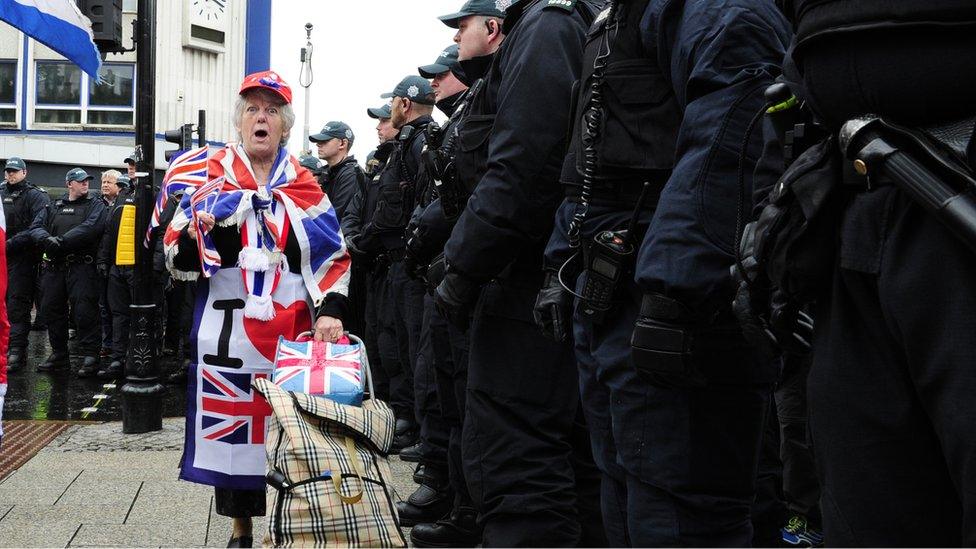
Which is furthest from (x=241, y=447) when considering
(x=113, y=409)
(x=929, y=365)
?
(x=113, y=409)

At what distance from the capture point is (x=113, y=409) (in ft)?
33.4

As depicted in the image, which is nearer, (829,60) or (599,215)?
(829,60)

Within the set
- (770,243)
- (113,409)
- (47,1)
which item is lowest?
(113,409)

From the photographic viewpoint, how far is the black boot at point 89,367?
1288 cm

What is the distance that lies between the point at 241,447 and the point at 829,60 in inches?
138

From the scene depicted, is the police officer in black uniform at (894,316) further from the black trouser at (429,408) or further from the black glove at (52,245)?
the black glove at (52,245)

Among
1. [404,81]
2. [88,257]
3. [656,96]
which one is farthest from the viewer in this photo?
[88,257]

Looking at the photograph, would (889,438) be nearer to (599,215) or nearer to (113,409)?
(599,215)

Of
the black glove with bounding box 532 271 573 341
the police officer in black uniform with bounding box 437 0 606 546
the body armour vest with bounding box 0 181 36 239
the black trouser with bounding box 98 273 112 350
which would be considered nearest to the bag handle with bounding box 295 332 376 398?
the police officer in black uniform with bounding box 437 0 606 546

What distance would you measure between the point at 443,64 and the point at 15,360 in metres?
8.85

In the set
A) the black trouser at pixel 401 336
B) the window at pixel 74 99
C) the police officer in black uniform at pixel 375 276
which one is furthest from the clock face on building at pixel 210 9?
the black trouser at pixel 401 336

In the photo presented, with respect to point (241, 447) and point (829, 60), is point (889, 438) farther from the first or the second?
point (241, 447)

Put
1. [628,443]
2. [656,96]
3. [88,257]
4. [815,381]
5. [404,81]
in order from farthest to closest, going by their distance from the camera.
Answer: [88,257], [404,81], [656,96], [628,443], [815,381]

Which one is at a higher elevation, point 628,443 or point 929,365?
point 929,365
